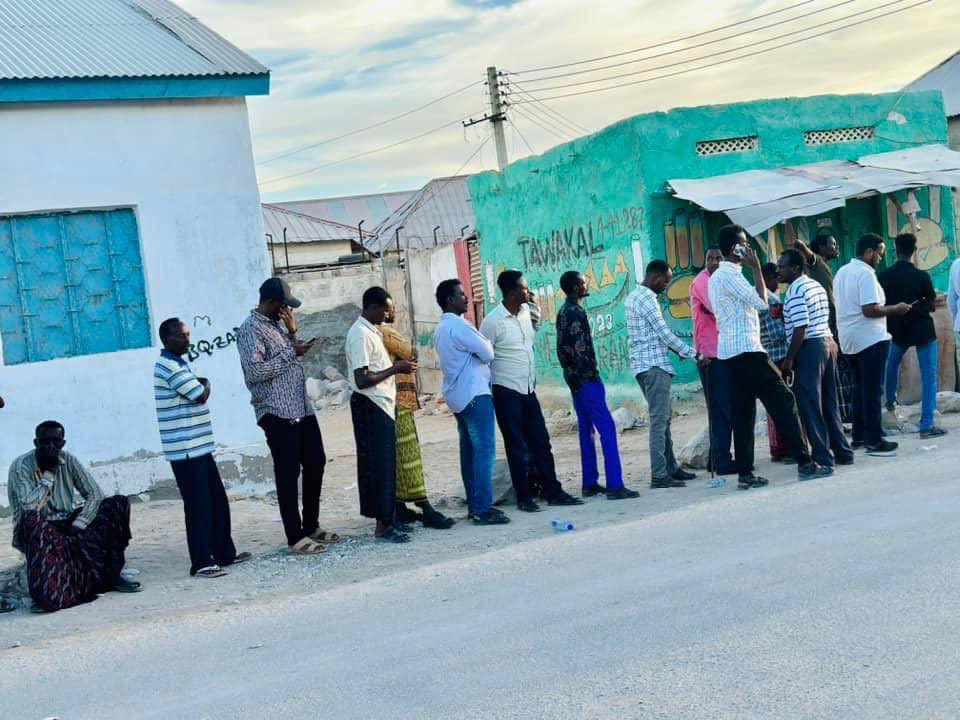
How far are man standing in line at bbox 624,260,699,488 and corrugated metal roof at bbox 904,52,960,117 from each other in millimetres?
24333

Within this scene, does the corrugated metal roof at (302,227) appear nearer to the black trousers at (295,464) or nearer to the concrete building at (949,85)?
the concrete building at (949,85)

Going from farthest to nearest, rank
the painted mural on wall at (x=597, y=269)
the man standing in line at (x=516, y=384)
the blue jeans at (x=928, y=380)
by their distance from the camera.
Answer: the painted mural on wall at (x=597, y=269)
the blue jeans at (x=928, y=380)
the man standing in line at (x=516, y=384)

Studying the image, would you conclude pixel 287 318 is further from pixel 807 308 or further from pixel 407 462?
pixel 807 308

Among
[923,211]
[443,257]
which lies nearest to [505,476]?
[923,211]

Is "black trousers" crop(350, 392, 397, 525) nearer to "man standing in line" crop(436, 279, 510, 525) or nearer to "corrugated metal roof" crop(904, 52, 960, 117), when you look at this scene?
"man standing in line" crop(436, 279, 510, 525)

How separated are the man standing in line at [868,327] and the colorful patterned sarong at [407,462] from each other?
12.1ft

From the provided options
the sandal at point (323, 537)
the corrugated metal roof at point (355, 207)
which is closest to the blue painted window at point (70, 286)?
the sandal at point (323, 537)

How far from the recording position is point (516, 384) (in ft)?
28.8

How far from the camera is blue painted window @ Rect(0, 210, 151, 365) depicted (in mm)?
9992

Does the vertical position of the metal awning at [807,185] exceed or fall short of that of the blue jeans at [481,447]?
it exceeds it

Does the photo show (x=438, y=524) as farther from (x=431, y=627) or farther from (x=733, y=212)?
(x=733, y=212)

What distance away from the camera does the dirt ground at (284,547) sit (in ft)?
22.4

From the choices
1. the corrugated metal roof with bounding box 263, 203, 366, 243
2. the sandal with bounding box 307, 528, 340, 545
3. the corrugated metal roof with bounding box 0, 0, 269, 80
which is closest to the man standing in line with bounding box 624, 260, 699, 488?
the sandal with bounding box 307, 528, 340, 545

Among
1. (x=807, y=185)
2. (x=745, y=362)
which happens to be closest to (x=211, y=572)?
(x=745, y=362)
